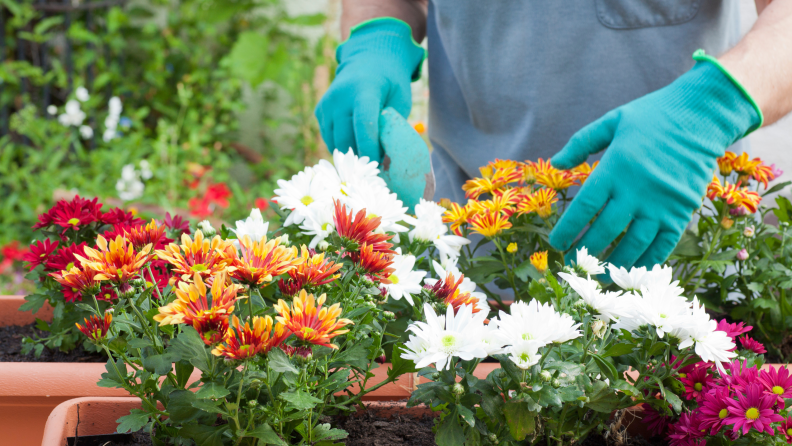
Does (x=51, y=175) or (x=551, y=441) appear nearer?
(x=551, y=441)

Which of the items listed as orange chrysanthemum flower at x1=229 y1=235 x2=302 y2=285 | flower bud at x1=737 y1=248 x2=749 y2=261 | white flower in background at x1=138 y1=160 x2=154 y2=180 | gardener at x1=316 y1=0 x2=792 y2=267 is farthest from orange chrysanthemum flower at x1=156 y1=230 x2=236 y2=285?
white flower in background at x1=138 y1=160 x2=154 y2=180

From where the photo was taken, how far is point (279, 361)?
44 centimetres

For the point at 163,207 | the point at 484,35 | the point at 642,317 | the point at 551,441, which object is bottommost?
the point at 163,207

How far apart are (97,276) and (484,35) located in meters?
1.03

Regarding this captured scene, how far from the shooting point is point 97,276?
1.53 ft

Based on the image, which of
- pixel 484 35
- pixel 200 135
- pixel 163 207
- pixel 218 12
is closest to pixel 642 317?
pixel 484 35

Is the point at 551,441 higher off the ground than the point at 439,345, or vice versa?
the point at 439,345

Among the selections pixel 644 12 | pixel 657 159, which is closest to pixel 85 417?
pixel 657 159

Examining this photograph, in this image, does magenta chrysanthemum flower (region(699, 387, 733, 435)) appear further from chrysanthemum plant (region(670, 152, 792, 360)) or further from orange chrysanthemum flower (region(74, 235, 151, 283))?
orange chrysanthemum flower (region(74, 235, 151, 283))

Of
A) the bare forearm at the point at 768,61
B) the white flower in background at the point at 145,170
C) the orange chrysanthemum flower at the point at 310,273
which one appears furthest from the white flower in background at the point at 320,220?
the white flower in background at the point at 145,170

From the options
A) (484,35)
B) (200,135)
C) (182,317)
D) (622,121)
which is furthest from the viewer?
(200,135)

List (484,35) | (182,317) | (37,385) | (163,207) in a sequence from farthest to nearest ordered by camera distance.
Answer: (163,207) < (484,35) < (37,385) < (182,317)

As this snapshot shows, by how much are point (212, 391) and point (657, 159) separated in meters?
0.72

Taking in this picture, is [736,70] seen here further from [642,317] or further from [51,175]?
[51,175]
